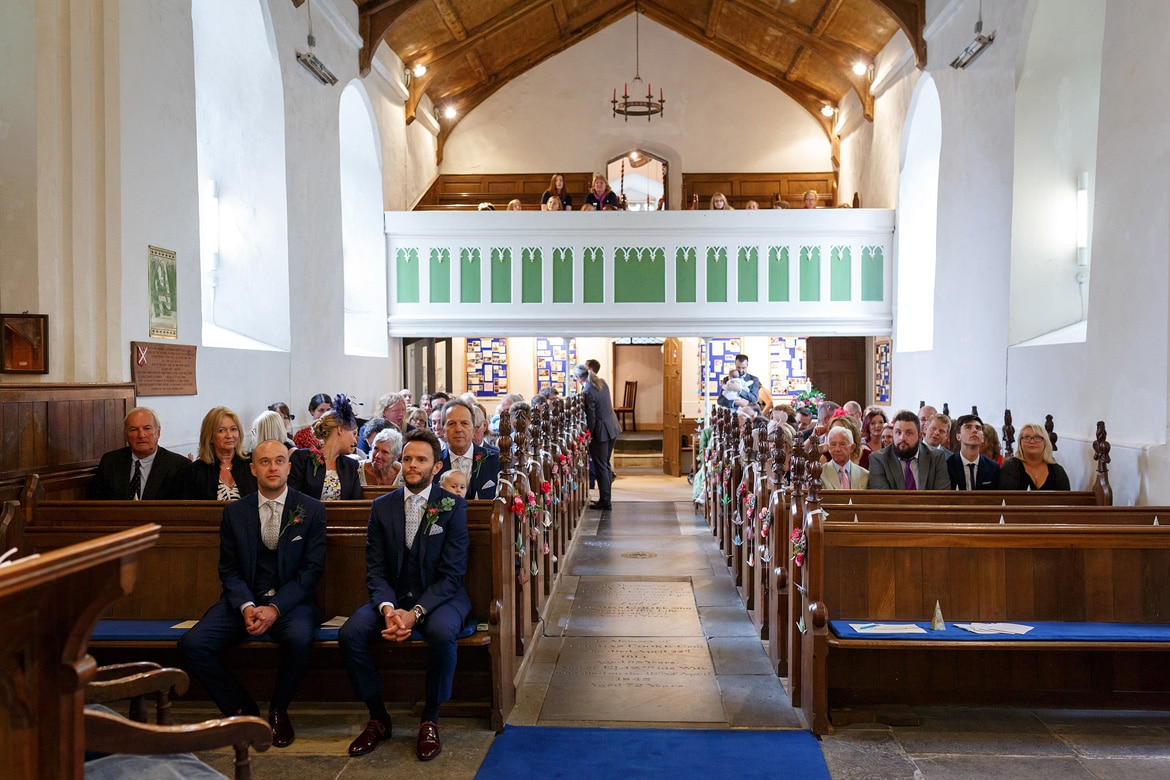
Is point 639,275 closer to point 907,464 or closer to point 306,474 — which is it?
point 907,464

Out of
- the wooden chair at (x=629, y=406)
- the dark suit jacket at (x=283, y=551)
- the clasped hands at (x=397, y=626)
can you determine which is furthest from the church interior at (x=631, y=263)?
the wooden chair at (x=629, y=406)

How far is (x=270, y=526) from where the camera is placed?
12.9ft

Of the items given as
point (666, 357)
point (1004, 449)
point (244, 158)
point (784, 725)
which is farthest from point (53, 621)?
point (666, 357)

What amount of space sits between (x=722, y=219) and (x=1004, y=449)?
16.2 ft

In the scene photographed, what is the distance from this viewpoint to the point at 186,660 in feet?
12.1

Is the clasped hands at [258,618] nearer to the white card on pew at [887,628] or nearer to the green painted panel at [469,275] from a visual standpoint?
the white card on pew at [887,628]

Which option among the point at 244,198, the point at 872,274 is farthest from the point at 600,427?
the point at 244,198

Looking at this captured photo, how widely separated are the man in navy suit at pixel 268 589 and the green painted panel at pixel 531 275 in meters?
7.83

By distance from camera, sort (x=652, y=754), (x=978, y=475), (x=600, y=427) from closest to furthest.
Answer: (x=652, y=754) → (x=978, y=475) → (x=600, y=427)

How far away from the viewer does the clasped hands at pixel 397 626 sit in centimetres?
371

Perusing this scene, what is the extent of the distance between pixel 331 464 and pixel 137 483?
99cm

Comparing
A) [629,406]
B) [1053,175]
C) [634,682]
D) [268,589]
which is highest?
Answer: [1053,175]

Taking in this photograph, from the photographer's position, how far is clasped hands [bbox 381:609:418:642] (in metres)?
3.71

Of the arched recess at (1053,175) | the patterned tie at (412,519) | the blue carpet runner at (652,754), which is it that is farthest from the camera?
the arched recess at (1053,175)
